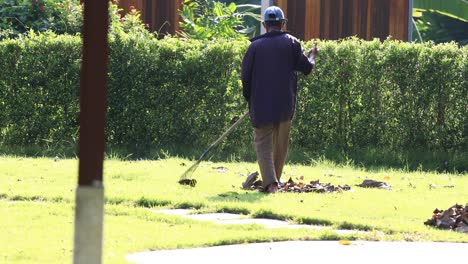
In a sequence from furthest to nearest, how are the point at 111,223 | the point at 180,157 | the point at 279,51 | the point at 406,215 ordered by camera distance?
the point at 180,157
the point at 279,51
the point at 406,215
the point at 111,223

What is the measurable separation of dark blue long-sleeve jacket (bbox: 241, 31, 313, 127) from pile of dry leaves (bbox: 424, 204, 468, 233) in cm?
302

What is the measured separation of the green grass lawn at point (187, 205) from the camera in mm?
8023

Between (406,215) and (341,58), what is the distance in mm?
6629

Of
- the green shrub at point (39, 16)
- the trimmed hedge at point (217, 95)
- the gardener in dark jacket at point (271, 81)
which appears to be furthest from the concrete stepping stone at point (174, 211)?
the green shrub at point (39, 16)

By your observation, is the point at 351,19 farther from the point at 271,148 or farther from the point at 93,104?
the point at 93,104

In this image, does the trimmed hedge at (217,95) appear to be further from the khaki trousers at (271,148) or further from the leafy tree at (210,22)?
the khaki trousers at (271,148)

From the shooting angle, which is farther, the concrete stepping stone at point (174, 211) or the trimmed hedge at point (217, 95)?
the trimmed hedge at point (217, 95)

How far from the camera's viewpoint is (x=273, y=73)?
38.9 ft

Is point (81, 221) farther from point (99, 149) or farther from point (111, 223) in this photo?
point (111, 223)

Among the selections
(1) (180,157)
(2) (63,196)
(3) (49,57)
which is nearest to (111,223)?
(2) (63,196)

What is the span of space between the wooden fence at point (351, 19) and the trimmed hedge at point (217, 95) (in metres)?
5.61

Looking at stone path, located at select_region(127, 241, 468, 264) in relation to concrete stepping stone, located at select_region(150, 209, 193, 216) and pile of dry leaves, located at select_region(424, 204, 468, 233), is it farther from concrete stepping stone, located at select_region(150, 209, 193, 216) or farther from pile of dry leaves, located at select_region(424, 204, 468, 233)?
concrete stepping stone, located at select_region(150, 209, 193, 216)

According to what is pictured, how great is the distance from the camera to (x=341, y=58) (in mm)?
16234

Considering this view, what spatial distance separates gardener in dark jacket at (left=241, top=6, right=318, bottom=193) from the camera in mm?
11820
